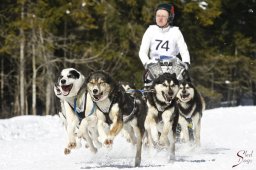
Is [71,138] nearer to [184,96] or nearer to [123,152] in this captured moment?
[123,152]

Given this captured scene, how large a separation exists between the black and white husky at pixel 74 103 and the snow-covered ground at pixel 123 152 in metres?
0.45

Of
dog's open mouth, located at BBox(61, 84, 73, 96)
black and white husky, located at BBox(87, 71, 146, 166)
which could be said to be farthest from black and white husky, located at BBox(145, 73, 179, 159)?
dog's open mouth, located at BBox(61, 84, 73, 96)

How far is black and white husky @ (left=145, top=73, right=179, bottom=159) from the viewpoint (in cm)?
809

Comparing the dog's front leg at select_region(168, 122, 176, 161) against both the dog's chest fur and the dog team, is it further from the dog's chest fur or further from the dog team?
the dog's chest fur

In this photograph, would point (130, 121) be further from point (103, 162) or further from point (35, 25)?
point (35, 25)

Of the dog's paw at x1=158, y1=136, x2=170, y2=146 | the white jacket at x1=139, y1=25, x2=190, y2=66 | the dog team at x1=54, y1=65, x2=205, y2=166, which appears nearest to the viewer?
the dog team at x1=54, y1=65, x2=205, y2=166

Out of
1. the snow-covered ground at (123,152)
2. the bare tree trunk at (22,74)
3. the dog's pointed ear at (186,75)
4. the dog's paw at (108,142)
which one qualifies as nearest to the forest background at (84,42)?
the bare tree trunk at (22,74)

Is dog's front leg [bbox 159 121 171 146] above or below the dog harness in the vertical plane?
below

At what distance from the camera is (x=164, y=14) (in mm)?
9062

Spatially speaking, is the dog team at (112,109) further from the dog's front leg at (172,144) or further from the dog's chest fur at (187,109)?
the dog's chest fur at (187,109)

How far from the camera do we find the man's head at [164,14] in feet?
29.5

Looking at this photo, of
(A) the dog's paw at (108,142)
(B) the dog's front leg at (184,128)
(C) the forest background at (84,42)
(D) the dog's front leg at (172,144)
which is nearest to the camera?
(A) the dog's paw at (108,142)

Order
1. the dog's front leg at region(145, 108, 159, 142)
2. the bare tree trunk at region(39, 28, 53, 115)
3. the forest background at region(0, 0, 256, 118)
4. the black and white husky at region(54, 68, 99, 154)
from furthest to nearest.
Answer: the bare tree trunk at region(39, 28, 53, 115) → the forest background at region(0, 0, 256, 118) → the dog's front leg at region(145, 108, 159, 142) → the black and white husky at region(54, 68, 99, 154)

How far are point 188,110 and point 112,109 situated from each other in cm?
283
